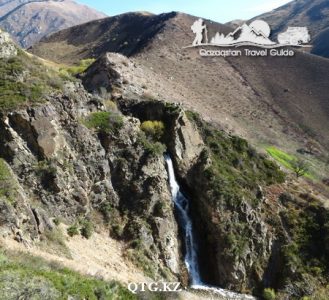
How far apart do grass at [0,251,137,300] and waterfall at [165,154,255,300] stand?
41.9 ft

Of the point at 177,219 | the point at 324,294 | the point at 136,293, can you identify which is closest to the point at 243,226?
the point at 177,219

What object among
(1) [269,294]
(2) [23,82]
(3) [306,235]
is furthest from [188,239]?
(2) [23,82]

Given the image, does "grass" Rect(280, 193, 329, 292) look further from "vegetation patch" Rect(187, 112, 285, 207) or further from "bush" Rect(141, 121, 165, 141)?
"bush" Rect(141, 121, 165, 141)

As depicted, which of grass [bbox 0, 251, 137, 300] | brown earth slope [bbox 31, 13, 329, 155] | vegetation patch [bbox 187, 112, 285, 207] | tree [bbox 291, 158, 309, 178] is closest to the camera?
grass [bbox 0, 251, 137, 300]

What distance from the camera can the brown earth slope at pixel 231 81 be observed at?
73.8m

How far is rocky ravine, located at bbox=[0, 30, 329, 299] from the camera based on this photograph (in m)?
25.9

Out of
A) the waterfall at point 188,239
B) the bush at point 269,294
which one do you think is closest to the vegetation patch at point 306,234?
the bush at point 269,294

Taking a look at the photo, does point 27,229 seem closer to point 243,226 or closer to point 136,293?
point 136,293

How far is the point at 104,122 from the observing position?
32.2 m

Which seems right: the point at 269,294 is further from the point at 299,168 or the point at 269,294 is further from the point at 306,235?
the point at 299,168

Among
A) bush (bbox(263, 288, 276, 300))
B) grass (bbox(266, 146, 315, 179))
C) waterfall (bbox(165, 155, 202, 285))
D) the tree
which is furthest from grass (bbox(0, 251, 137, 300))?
grass (bbox(266, 146, 315, 179))

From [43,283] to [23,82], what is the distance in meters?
18.2

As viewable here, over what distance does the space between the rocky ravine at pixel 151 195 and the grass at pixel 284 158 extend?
64.8 feet

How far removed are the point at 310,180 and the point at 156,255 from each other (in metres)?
34.2
